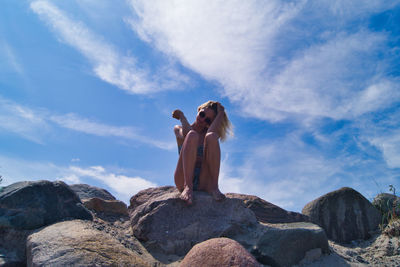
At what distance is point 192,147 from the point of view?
217 inches

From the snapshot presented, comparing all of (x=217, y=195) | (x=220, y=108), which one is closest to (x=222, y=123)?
(x=220, y=108)

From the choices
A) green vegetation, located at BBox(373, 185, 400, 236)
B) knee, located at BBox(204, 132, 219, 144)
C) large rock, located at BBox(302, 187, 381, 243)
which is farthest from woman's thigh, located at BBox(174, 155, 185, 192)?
green vegetation, located at BBox(373, 185, 400, 236)

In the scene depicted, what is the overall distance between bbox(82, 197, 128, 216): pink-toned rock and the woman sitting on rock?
1506 millimetres

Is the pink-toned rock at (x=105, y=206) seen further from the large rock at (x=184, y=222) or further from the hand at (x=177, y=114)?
the hand at (x=177, y=114)

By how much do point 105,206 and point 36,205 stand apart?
1.92m

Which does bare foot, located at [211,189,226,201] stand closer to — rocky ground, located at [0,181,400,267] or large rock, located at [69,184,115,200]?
rocky ground, located at [0,181,400,267]

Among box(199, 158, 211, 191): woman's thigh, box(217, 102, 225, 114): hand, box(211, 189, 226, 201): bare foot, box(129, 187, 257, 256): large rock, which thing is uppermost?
box(217, 102, 225, 114): hand

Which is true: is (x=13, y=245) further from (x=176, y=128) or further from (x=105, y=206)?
(x=176, y=128)

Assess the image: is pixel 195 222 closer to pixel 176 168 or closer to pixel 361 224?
pixel 176 168

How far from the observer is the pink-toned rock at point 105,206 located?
6.36 meters

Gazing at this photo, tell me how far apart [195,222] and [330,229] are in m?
3.25

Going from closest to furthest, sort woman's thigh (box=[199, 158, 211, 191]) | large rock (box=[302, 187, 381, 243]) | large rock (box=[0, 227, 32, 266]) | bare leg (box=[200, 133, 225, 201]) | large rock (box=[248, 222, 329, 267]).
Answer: large rock (box=[0, 227, 32, 266]) < large rock (box=[248, 222, 329, 267]) < bare leg (box=[200, 133, 225, 201]) < woman's thigh (box=[199, 158, 211, 191]) < large rock (box=[302, 187, 381, 243])

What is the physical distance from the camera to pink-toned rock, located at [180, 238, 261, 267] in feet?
11.1

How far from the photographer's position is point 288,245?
4.55 m
